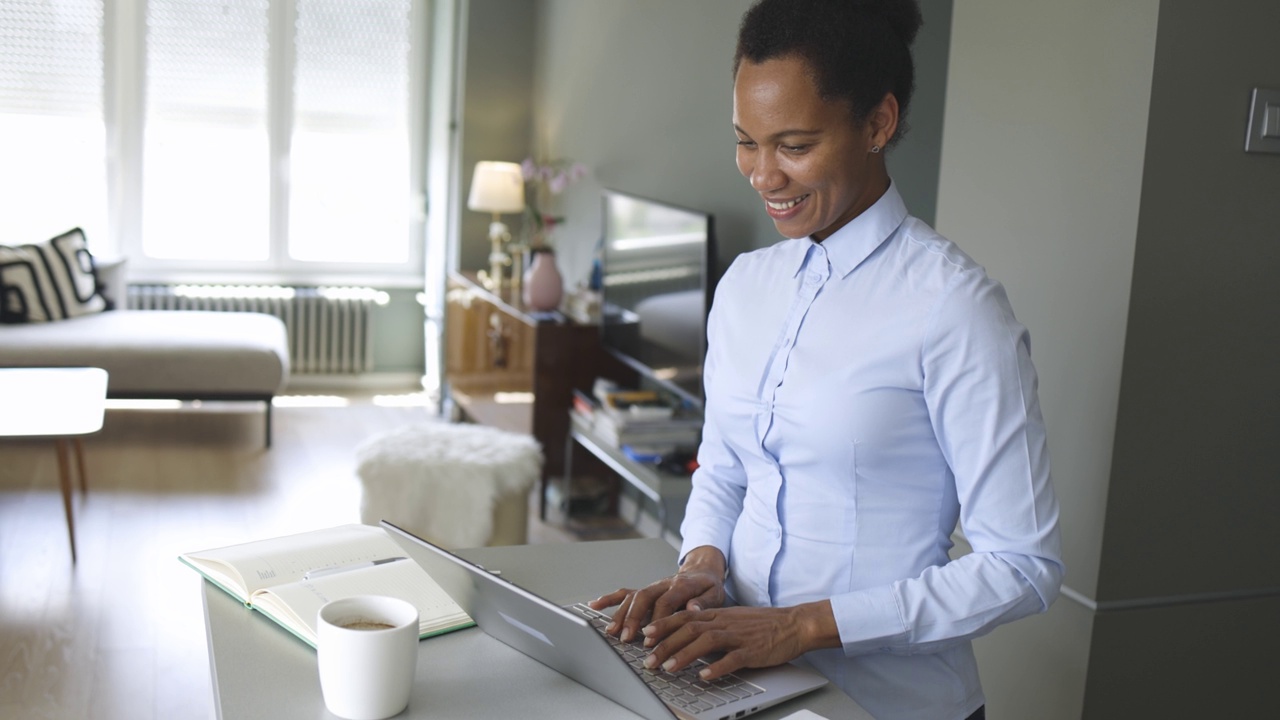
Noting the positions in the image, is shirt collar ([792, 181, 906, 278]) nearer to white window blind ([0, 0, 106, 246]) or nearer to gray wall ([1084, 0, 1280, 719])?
gray wall ([1084, 0, 1280, 719])

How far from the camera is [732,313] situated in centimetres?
141

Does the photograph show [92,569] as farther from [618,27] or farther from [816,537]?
[816,537]

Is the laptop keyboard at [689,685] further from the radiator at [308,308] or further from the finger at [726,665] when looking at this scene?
the radiator at [308,308]

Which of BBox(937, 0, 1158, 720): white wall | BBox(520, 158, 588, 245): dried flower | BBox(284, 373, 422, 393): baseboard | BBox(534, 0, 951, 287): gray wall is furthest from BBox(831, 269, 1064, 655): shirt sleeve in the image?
BBox(284, 373, 422, 393): baseboard

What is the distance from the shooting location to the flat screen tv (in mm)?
3471

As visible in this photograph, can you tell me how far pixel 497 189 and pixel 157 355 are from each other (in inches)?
67.2

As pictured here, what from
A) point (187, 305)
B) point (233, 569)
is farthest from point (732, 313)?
point (187, 305)

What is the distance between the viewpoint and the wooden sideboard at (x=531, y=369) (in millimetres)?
4473

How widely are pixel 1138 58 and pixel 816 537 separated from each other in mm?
1007

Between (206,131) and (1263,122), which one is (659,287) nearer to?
(1263,122)

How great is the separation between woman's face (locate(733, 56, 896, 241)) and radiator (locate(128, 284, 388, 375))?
5700 mm

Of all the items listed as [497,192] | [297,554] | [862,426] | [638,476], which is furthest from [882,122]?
[497,192]

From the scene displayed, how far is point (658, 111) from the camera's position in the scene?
428 cm

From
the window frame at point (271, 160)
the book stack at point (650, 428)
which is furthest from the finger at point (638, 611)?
the window frame at point (271, 160)
